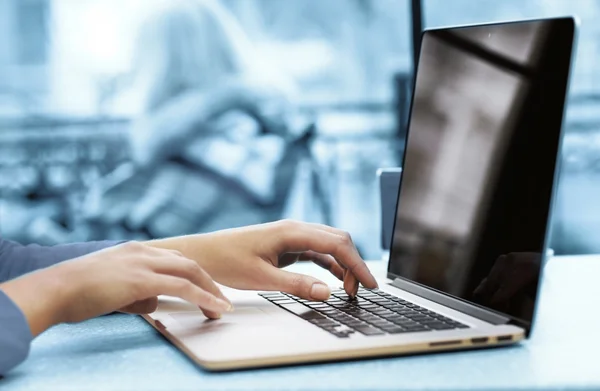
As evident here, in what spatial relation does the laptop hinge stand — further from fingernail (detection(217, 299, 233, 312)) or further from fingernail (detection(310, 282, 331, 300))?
fingernail (detection(217, 299, 233, 312))

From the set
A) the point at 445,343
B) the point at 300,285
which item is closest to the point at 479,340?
the point at 445,343

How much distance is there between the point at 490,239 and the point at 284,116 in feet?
11.6

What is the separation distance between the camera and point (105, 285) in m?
0.74

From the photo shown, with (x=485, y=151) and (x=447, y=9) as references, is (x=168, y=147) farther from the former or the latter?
(x=485, y=151)

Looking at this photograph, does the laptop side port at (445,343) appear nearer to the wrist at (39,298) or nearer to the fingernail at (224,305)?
the fingernail at (224,305)

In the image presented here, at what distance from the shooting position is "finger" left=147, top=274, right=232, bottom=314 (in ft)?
2.47

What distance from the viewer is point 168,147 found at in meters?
4.30

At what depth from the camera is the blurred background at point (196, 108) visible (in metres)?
4.24

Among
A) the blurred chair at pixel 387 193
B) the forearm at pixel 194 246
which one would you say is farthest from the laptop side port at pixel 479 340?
the blurred chair at pixel 387 193

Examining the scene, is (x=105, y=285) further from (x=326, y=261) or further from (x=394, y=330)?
(x=326, y=261)

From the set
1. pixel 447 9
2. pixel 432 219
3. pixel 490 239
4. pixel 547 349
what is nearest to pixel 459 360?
pixel 547 349

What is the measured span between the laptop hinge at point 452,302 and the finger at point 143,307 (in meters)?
0.29

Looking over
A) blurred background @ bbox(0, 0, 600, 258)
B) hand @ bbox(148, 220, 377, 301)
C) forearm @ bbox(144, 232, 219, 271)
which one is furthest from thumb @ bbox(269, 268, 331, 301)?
blurred background @ bbox(0, 0, 600, 258)

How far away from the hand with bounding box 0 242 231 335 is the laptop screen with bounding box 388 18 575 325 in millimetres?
260
